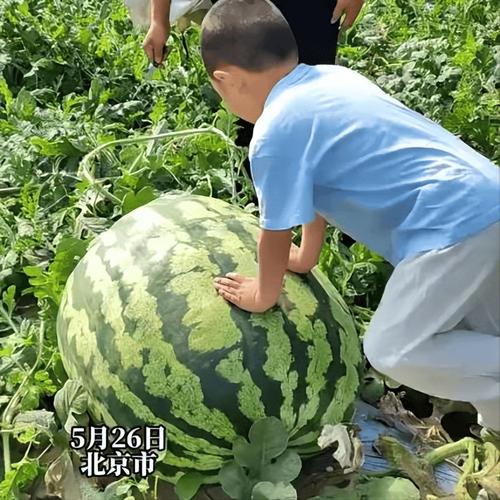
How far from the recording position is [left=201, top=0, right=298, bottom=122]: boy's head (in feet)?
5.38

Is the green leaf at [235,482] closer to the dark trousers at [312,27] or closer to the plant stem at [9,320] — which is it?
the plant stem at [9,320]

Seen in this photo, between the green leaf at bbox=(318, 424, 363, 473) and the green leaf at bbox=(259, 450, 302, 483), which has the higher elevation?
the green leaf at bbox=(318, 424, 363, 473)

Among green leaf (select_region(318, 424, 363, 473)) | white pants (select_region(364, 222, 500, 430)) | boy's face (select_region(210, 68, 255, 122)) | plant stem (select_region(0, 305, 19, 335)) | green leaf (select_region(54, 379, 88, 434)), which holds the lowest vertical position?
plant stem (select_region(0, 305, 19, 335))

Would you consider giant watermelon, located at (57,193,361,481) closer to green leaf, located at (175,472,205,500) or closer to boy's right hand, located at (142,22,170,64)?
green leaf, located at (175,472,205,500)

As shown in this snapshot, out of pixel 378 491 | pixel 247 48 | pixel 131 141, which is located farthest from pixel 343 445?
pixel 131 141

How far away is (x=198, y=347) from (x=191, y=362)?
0.03m

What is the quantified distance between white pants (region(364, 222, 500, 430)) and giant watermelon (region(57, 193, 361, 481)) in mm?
108

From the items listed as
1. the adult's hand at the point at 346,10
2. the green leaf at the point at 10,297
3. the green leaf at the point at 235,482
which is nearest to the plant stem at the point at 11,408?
the green leaf at the point at 10,297

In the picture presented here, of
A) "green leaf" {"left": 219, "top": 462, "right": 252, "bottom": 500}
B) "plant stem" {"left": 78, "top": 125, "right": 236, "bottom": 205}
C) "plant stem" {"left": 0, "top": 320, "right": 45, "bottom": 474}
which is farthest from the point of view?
"plant stem" {"left": 78, "top": 125, "right": 236, "bottom": 205}

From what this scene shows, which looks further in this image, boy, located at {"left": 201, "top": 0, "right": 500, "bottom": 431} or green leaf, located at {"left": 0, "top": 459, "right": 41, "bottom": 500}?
green leaf, located at {"left": 0, "top": 459, "right": 41, "bottom": 500}

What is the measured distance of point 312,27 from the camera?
2.40m

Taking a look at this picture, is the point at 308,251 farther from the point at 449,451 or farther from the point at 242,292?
the point at 449,451

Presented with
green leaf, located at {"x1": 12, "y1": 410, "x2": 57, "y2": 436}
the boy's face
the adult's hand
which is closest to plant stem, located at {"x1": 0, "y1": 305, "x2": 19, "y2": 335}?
green leaf, located at {"x1": 12, "y1": 410, "x2": 57, "y2": 436}

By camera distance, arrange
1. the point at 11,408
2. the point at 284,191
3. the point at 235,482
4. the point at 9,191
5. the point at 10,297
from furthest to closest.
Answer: the point at 9,191
the point at 10,297
the point at 11,408
the point at 235,482
the point at 284,191
